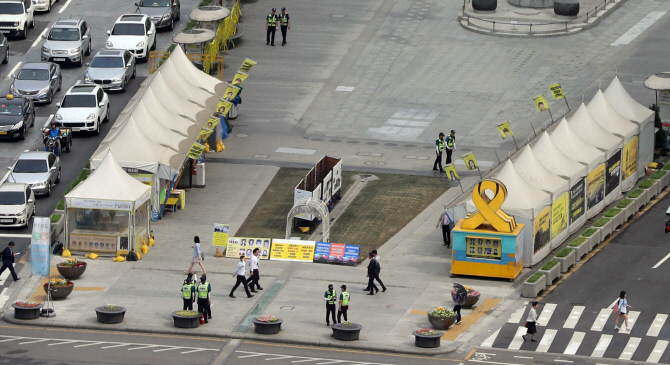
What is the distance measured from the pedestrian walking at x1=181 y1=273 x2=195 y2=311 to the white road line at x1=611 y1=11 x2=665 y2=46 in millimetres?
41412

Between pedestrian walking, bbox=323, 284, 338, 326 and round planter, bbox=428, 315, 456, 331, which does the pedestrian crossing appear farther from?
pedestrian walking, bbox=323, 284, 338, 326

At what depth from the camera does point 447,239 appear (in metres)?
61.5

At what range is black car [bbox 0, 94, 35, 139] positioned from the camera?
71688mm

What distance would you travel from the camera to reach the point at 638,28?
295ft

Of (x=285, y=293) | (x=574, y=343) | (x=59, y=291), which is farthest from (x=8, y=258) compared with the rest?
(x=574, y=343)

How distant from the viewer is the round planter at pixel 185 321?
5188 cm

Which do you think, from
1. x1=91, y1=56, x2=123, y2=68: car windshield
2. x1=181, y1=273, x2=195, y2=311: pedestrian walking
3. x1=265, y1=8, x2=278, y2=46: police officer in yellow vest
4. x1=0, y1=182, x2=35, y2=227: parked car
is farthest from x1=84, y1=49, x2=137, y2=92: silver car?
x1=181, y1=273, x2=195, y2=311: pedestrian walking

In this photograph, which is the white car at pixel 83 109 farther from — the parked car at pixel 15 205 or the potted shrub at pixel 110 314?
the potted shrub at pixel 110 314

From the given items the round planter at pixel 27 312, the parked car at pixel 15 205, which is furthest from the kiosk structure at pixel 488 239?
the parked car at pixel 15 205

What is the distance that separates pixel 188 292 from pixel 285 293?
15.4 feet

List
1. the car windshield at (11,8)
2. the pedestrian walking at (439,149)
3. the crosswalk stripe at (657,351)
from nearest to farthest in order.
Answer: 1. the crosswalk stripe at (657,351)
2. the pedestrian walking at (439,149)
3. the car windshield at (11,8)

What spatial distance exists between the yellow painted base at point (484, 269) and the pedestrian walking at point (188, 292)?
1045 centimetres

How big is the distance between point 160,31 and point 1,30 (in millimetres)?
8819

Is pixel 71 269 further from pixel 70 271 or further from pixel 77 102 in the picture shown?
pixel 77 102
